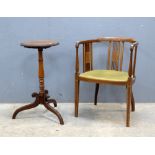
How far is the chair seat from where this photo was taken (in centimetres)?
257

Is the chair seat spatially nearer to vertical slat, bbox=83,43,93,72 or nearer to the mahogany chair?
the mahogany chair

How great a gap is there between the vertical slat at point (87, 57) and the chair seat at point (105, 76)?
0.11 metres

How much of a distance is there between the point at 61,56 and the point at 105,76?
64 centimetres

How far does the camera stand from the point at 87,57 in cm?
288

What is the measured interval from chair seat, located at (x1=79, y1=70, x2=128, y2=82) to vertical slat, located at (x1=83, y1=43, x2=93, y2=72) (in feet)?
0.36

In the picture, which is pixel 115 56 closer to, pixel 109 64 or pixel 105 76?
pixel 109 64

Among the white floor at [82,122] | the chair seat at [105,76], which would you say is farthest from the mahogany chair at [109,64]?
the white floor at [82,122]

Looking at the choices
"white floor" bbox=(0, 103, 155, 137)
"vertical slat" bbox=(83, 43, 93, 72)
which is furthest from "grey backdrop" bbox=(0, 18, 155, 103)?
"vertical slat" bbox=(83, 43, 93, 72)

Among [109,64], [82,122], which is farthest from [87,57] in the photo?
[82,122]

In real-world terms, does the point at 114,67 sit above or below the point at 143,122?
above

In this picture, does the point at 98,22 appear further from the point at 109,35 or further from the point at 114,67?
the point at 114,67

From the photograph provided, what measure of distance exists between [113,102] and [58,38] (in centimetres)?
92
